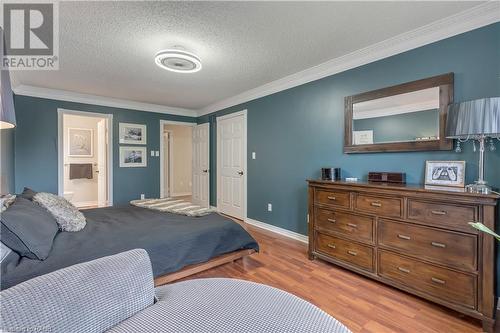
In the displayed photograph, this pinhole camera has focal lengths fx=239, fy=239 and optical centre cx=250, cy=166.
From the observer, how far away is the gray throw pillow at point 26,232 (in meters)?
1.51

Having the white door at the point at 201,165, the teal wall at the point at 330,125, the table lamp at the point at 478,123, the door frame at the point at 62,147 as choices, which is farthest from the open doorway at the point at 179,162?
the table lamp at the point at 478,123

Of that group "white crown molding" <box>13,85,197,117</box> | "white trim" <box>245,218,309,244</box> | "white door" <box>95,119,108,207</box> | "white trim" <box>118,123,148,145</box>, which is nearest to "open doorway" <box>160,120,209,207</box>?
→ "white crown molding" <box>13,85,197,117</box>

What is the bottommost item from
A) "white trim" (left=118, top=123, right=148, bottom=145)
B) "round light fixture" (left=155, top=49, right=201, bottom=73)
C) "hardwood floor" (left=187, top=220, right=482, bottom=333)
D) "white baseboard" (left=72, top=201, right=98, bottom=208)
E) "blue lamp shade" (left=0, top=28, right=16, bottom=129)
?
"hardwood floor" (left=187, top=220, right=482, bottom=333)

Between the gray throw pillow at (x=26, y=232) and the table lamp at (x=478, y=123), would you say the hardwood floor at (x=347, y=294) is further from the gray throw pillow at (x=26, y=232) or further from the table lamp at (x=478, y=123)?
the gray throw pillow at (x=26, y=232)

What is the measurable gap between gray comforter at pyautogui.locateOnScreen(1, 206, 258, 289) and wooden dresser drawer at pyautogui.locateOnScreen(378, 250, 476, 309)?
135 cm

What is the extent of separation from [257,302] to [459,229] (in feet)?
→ 5.64

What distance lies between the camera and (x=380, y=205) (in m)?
2.21

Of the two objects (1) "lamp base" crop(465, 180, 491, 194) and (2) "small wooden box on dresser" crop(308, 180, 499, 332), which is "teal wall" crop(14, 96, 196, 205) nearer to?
(2) "small wooden box on dresser" crop(308, 180, 499, 332)

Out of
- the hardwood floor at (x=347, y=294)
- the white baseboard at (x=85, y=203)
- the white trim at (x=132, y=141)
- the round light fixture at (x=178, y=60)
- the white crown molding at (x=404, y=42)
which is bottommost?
the hardwood floor at (x=347, y=294)

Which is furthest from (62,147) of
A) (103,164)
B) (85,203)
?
(85,203)

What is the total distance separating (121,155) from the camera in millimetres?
4938

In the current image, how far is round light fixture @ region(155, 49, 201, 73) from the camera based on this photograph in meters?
2.46

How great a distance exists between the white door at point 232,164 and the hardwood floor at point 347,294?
1.77m

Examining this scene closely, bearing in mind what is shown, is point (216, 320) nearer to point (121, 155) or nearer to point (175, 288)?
point (175, 288)
